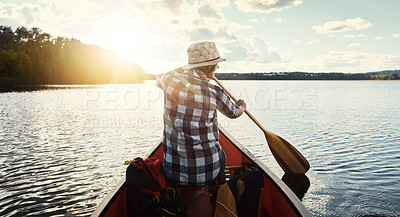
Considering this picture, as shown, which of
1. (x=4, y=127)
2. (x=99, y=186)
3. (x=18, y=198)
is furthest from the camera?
(x=4, y=127)

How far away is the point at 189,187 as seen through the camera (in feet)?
8.30

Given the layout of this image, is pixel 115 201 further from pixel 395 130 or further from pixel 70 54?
pixel 70 54

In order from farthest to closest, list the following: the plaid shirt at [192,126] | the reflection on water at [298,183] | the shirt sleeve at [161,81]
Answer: the reflection on water at [298,183], the shirt sleeve at [161,81], the plaid shirt at [192,126]

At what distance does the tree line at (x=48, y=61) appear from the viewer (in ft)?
220

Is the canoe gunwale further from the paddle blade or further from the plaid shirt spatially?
the paddle blade

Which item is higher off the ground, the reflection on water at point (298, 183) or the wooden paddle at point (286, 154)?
the wooden paddle at point (286, 154)

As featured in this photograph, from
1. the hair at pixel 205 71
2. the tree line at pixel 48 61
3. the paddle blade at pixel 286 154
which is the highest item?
the tree line at pixel 48 61

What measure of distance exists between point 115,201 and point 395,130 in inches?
603

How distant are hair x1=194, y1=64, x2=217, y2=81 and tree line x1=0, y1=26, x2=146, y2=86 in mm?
71684

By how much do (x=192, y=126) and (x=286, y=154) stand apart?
4182 mm

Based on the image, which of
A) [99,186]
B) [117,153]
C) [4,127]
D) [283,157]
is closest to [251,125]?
[117,153]

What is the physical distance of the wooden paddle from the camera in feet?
18.1

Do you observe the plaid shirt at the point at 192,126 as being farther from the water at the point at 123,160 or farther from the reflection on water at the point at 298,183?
the reflection on water at the point at 298,183

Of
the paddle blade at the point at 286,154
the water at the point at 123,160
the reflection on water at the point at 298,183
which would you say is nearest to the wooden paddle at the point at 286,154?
the paddle blade at the point at 286,154
